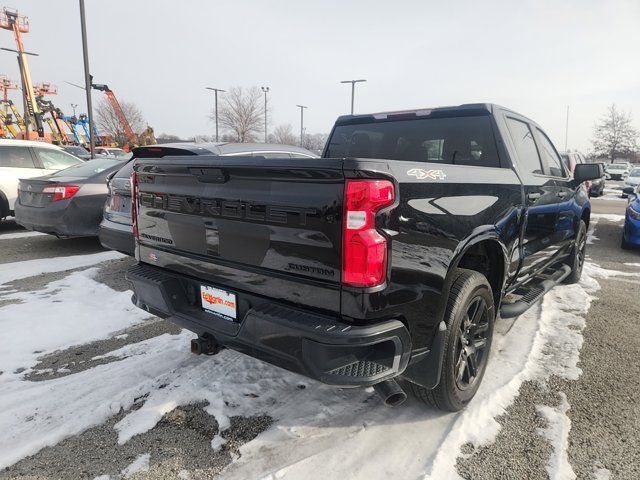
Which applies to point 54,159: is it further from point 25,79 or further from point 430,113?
point 25,79

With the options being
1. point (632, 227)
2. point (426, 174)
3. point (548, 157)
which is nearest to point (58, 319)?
point (426, 174)

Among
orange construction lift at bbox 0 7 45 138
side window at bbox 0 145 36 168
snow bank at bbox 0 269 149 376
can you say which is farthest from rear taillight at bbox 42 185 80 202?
orange construction lift at bbox 0 7 45 138

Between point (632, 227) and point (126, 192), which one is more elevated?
point (126, 192)

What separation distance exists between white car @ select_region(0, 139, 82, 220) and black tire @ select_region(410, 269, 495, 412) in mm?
8672

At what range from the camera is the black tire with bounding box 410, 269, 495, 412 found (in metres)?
2.47

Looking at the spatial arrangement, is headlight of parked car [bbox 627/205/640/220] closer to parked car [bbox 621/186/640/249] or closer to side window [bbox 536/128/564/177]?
parked car [bbox 621/186/640/249]

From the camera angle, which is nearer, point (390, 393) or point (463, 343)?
point (390, 393)

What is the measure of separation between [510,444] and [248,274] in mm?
1755

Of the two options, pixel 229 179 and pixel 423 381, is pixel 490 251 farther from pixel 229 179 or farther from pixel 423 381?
pixel 229 179

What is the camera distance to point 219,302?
2477 millimetres

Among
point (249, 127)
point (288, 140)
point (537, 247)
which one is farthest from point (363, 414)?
point (288, 140)

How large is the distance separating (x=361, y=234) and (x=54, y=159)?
30.9 ft

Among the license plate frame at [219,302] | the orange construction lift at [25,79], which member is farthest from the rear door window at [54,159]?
the orange construction lift at [25,79]

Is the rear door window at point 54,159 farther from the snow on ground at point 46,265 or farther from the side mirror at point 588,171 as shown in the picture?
the side mirror at point 588,171
